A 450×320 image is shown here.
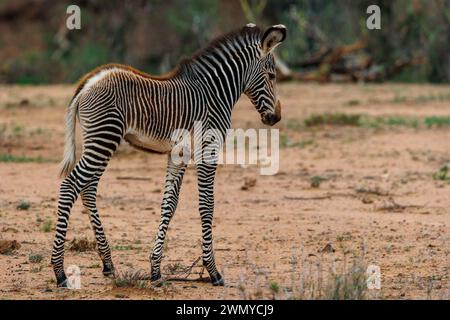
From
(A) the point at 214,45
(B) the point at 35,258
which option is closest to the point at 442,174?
(A) the point at 214,45

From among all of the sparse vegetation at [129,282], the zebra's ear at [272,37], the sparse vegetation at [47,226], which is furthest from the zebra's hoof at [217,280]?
the sparse vegetation at [47,226]

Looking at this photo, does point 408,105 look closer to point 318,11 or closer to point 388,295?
point 318,11

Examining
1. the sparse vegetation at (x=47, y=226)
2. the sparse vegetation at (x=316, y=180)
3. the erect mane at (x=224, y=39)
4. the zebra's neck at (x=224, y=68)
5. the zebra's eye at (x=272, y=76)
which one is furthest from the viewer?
the sparse vegetation at (x=316, y=180)

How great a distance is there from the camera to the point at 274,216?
1070 centimetres

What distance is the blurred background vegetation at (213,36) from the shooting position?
1033 inches

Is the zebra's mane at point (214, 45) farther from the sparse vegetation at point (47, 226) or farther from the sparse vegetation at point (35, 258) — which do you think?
the sparse vegetation at point (47, 226)

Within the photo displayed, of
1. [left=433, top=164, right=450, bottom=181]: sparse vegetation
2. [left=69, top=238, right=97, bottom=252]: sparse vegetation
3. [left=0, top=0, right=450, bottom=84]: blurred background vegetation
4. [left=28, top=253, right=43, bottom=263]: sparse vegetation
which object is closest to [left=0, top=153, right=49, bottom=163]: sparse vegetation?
[left=69, top=238, right=97, bottom=252]: sparse vegetation

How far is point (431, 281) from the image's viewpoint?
24.6 feet

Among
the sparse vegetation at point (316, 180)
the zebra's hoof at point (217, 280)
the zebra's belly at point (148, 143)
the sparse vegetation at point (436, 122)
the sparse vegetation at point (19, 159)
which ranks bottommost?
the zebra's hoof at point (217, 280)

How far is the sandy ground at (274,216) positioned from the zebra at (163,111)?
49cm

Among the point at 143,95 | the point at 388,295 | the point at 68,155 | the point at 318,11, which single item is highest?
the point at 318,11

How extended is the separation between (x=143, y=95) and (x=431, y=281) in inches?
104

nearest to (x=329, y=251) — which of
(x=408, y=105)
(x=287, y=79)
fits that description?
(x=408, y=105)

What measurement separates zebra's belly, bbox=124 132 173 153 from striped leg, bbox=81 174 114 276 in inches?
18.1
